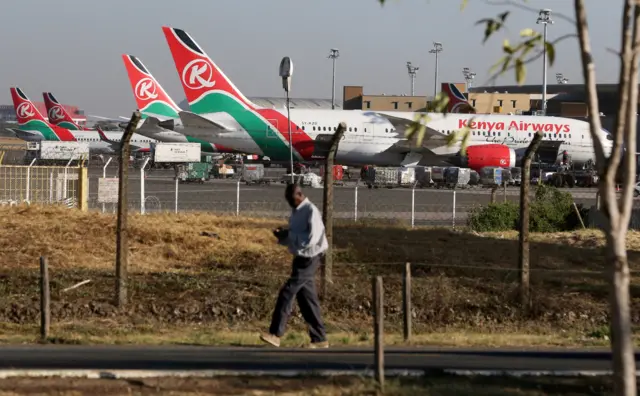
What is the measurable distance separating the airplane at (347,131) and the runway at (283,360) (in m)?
32.8

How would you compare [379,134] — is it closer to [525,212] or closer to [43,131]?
[525,212]

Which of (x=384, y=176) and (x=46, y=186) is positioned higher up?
(x=384, y=176)

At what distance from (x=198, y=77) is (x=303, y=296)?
36.3m

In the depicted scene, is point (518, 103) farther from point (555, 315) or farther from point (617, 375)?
point (617, 375)

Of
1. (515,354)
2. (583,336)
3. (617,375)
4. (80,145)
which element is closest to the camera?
(617,375)

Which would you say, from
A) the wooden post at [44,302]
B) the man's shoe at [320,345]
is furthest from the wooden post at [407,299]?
the wooden post at [44,302]

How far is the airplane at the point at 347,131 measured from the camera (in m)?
45.7

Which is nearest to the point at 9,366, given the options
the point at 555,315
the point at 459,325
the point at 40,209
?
the point at 459,325

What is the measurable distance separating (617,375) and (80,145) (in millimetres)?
73695

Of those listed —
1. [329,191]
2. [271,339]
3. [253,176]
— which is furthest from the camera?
[253,176]

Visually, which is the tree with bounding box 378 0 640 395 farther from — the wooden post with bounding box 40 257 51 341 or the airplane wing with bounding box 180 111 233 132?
the airplane wing with bounding box 180 111 233 132

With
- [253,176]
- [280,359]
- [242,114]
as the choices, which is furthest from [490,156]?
[280,359]

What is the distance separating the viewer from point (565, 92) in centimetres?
10625

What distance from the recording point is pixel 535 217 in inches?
893
